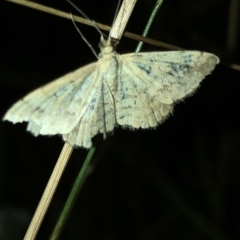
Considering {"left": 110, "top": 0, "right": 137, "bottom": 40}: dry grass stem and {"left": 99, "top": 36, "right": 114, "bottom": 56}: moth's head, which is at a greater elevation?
{"left": 110, "top": 0, "right": 137, "bottom": 40}: dry grass stem

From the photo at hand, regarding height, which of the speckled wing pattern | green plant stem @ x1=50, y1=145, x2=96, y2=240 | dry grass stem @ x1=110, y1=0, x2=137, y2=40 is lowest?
green plant stem @ x1=50, y1=145, x2=96, y2=240

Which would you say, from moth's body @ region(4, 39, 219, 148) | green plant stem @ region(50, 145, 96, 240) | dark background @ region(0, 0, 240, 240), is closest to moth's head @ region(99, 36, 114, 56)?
moth's body @ region(4, 39, 219, 148)

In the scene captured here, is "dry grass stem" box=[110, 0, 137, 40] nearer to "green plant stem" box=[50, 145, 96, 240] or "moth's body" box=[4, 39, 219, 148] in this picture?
"moth's body" box=[4, 39, 219, 148]

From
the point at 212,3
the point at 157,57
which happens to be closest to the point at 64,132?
the point at 157,57

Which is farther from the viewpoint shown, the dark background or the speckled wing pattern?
the dark background

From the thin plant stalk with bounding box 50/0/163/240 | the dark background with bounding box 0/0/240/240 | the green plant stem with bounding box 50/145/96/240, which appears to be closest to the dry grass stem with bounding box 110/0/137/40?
the thin plant stalk with bounding box 50/0/163/240

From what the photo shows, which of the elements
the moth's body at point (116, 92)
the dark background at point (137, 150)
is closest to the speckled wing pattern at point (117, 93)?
the moth's body at point (116, 92)
